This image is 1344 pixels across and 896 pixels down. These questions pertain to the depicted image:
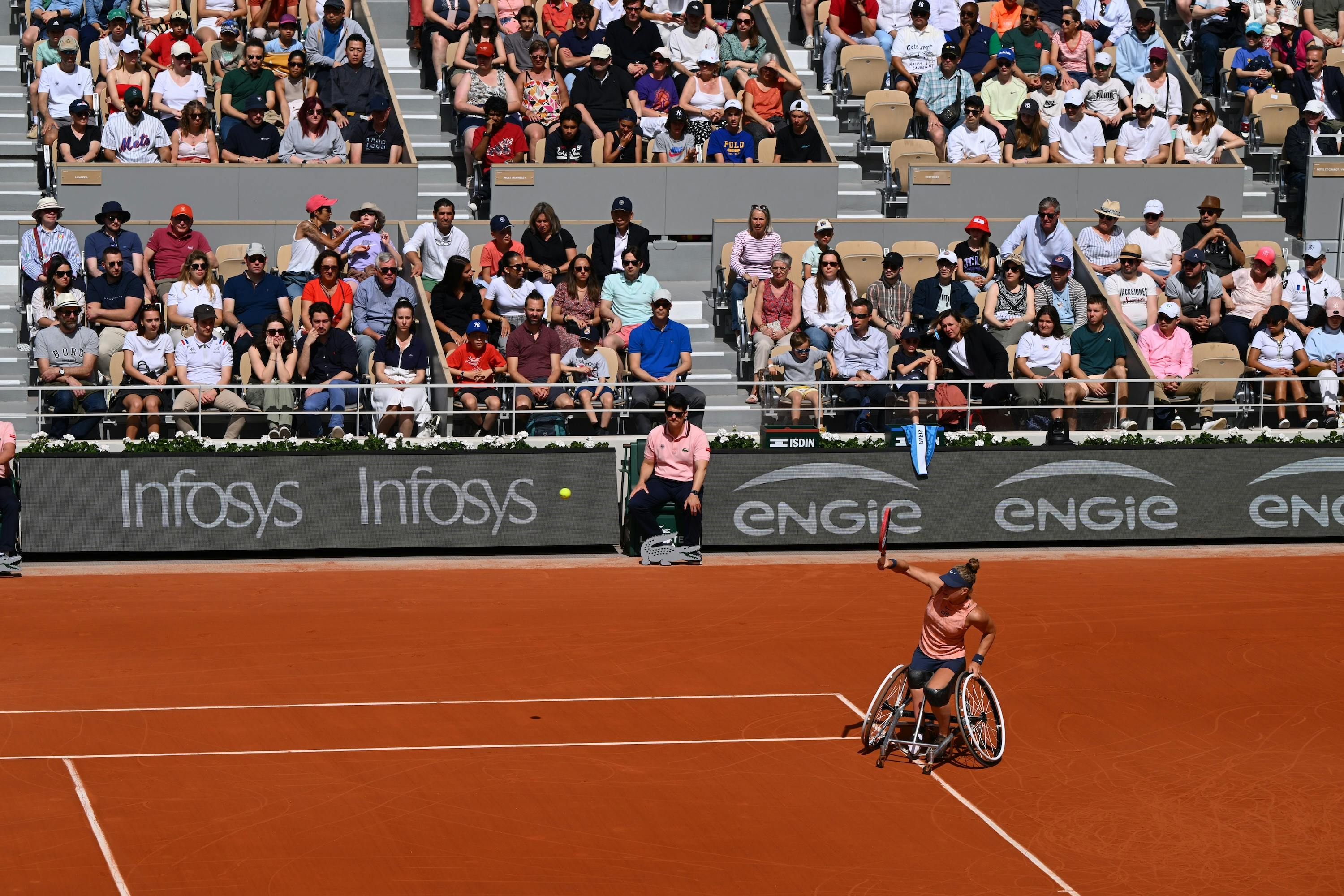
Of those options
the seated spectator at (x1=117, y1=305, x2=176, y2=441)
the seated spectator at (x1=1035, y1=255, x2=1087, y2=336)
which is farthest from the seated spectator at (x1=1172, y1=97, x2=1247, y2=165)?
the seated spectator at (x1=117, y1=305, x2=176, y2=441)

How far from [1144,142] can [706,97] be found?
19.9ft

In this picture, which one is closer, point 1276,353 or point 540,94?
point 1276,353

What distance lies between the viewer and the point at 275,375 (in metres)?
19.3

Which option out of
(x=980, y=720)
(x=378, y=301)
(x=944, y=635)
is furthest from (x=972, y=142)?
(x=980, y=720)

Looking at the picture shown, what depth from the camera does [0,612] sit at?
627 inches

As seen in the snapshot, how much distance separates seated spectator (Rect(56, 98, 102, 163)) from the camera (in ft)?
71.7

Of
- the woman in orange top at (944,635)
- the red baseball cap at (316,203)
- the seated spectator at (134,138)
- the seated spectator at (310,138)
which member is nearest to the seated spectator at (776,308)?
the red baseball cap at (316,203)

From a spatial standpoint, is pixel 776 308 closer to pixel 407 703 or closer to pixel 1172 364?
pixel 1172 364

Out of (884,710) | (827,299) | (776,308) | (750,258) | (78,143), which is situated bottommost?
(884,710)

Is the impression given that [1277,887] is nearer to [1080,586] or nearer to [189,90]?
[1080,586]

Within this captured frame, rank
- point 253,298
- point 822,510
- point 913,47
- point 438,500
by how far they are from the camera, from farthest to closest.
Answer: point 913,47 < point 253,298 < point 822,510 < point 438,500

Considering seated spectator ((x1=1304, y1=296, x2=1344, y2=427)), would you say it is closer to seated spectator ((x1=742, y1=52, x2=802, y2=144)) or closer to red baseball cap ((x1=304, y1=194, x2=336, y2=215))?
seated spectator ((x1=742, y1=52, x2=802, y2=144))

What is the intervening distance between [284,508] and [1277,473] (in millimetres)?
10795

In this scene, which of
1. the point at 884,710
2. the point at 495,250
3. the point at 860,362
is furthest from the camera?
the point at 495,250
